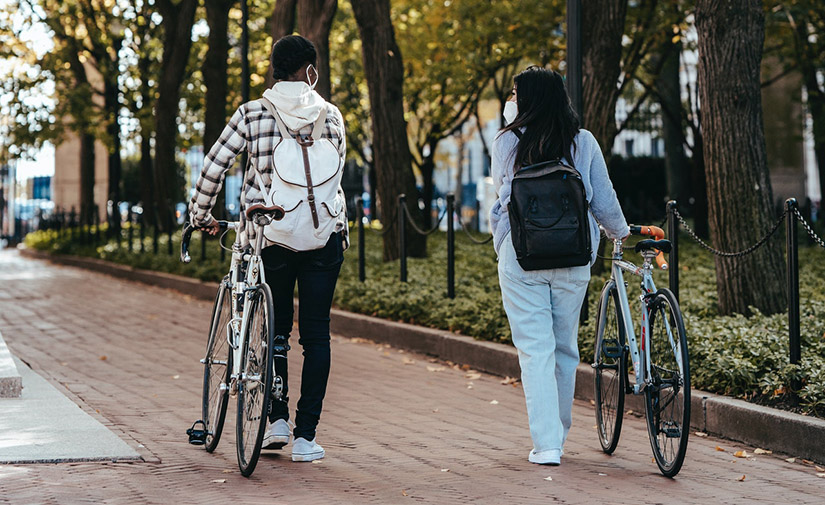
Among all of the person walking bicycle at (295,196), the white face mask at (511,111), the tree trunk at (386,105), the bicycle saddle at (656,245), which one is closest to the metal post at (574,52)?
the white face mask at (511,111)

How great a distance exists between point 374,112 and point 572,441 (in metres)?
10.7

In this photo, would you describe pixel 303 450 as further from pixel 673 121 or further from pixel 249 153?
pixel 673 121

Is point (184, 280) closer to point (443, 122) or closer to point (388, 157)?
point (388, 157)

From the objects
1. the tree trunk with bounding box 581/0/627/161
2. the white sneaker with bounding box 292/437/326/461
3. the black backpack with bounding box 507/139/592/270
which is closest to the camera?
the black backpack with bounding box 507/139/592/270

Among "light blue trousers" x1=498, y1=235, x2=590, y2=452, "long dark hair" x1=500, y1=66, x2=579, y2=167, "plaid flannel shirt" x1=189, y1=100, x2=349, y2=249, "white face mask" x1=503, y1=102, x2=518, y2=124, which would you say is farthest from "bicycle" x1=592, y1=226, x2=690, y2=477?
"plaid flannel shirt" x1=189, y1=100, x2=349, y2=249

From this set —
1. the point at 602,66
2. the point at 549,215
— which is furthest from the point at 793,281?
the point at 602,66

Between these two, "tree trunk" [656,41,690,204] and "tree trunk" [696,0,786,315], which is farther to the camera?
"tree trunk" [656,41,690,204]

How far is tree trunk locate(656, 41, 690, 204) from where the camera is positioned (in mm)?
24016

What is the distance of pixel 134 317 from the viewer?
13.8 metres

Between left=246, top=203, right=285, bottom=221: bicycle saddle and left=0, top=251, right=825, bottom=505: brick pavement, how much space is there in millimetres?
1149

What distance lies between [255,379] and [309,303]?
538 millimetres

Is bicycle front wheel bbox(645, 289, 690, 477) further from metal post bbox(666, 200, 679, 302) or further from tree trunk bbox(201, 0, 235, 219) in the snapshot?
tree trunk bbox(201, 0, 235, 219)

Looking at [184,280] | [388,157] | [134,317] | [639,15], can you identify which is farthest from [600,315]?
[639,15]

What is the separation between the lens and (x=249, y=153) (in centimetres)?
563
